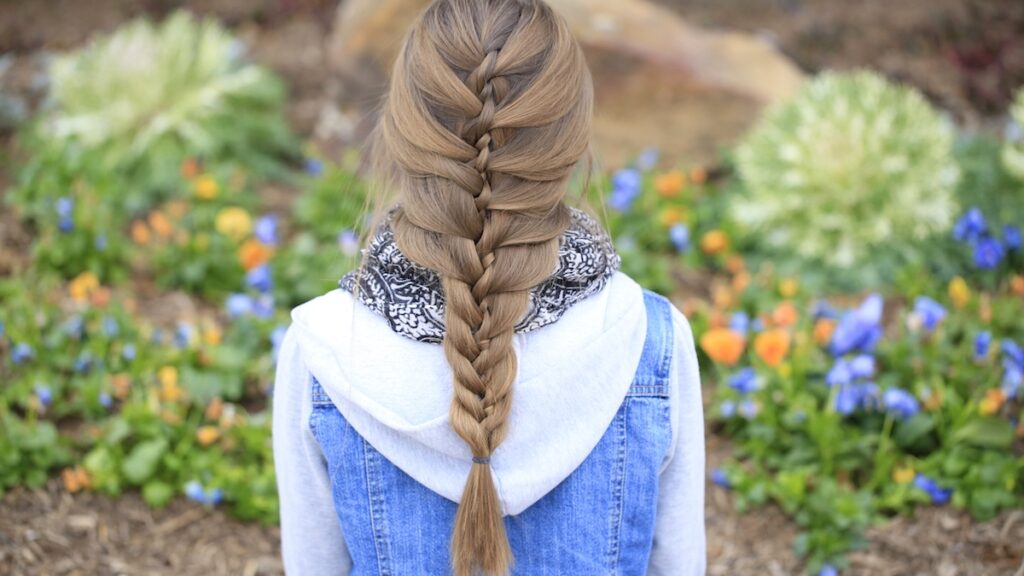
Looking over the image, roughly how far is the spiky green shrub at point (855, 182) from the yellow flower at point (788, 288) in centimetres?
22

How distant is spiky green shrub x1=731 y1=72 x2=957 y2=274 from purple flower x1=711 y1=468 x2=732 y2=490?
1.19 m

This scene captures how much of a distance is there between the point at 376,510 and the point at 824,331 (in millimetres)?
1887

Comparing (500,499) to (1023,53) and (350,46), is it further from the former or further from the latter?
(1023,53)

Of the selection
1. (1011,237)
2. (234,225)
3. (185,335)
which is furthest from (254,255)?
(1011,237)

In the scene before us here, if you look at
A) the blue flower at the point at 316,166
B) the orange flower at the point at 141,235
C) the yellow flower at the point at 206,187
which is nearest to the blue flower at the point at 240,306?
the orange flower at the point at 141,235

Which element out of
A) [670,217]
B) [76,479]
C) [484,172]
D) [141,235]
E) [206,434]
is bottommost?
[76,479]

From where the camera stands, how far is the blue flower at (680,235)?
3.54 metres

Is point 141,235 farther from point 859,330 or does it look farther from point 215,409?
point 859,330

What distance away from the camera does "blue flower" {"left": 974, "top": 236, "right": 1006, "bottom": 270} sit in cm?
322

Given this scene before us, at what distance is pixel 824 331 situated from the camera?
2906 millimetres

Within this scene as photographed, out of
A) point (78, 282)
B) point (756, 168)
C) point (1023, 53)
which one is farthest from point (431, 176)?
point (1023, 53)

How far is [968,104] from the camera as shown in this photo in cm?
491

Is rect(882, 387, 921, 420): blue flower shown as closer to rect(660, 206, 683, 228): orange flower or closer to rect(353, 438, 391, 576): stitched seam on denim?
rect(660, 206, 683, 228): orange flower

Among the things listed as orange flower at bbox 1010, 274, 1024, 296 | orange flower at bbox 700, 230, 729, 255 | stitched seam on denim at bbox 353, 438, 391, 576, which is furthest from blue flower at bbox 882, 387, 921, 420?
stitched seam on denim at bbox 353, 438, 391, 576
